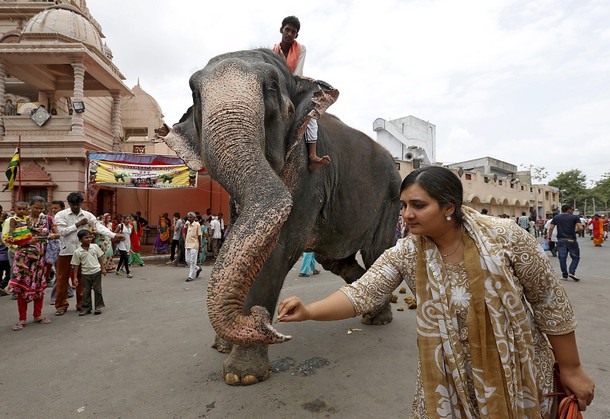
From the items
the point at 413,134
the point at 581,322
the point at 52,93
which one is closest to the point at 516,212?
the point at 413,134

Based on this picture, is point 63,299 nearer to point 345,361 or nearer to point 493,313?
point 345,361

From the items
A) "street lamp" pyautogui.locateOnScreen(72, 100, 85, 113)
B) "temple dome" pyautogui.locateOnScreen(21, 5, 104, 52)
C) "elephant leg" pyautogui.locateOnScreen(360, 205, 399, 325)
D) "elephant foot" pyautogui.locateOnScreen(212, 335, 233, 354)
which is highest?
"temple dome" pyautogui.locateOnScreen(21, 5, 104, 52)

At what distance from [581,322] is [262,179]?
4.40 meters

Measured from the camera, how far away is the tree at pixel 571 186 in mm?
44750

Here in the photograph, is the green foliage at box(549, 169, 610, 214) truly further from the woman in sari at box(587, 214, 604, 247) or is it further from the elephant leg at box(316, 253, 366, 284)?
the elephant leg at box(316, 253, 366, 284)

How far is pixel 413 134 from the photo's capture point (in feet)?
114

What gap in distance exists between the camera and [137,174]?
1181 cm

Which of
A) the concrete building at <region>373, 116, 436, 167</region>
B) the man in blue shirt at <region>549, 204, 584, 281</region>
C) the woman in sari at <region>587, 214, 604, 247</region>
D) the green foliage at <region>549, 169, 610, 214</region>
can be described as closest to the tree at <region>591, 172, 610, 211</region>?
the green foliage at <region>549, 169, 610, 214</region>

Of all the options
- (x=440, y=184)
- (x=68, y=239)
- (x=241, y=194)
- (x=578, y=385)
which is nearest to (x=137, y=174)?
(x=68, y=239)

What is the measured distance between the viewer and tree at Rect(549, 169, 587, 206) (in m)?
44.8

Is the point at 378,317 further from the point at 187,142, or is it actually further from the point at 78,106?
the point at 78,106

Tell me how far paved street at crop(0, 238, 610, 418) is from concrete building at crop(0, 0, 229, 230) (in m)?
9.35

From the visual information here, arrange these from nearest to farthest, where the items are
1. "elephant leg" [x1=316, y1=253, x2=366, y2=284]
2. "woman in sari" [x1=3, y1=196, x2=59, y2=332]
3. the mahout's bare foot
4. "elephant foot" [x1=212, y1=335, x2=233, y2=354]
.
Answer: the mahout's bare foot < "elephant foot" [x1=212, y1=335, x2=233, y2=354] < "woman in sari" [x1=3, y1=196, x2=59, y2=332] < "elephant leg" [x1=316, y1=253, x2=366, y2=284]

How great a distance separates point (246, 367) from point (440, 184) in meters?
1.98
